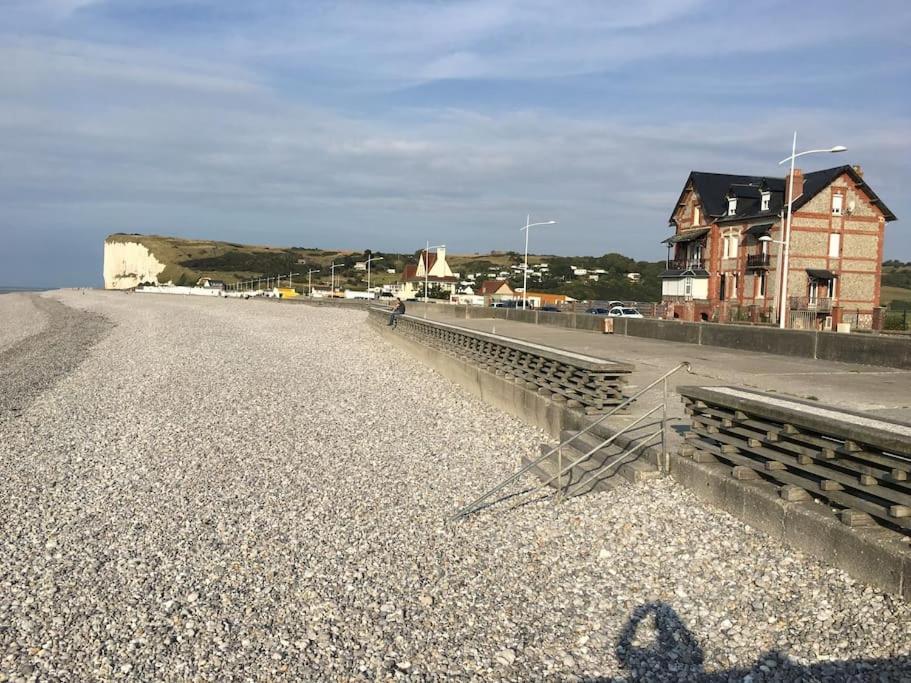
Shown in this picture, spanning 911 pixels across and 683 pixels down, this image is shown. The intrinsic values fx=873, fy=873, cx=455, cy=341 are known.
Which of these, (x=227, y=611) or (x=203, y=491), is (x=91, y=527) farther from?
(x=227, y=611)

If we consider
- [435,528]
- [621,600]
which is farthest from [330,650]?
[435,528]

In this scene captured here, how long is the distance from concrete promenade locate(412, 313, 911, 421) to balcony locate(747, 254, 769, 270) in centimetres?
3238

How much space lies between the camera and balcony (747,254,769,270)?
56.3 meters

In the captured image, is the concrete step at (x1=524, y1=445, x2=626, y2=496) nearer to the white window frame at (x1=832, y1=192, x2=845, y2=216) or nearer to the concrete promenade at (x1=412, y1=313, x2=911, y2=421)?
the concrete promenade at (x1=412, y1=313, x2=911, y2=421)

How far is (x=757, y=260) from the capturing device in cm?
5731

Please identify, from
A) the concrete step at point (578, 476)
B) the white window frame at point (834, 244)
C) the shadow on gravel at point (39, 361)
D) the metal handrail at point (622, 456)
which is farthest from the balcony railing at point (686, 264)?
the metal handrail at point (622, 456)

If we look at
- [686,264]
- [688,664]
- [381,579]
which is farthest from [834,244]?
[688,664]

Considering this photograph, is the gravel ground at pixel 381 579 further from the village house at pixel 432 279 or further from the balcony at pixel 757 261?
the village house at pixel 432 279

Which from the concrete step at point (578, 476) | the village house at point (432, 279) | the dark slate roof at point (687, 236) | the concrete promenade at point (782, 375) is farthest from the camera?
the village house at point (432, 279)

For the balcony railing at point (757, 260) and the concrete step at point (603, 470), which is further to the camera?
the balcony railing at point (757, 260)

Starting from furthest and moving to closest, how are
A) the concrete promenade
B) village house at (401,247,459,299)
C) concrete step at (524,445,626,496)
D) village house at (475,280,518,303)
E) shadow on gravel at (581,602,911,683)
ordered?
village house at (401,247,459,299) → village house at (475,280,518,303) → the concrete promenade → concrete step at (524,445,626,496) → shadow on gravel at (581,602,911,683)

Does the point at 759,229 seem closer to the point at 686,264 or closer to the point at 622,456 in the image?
the point at 686,264

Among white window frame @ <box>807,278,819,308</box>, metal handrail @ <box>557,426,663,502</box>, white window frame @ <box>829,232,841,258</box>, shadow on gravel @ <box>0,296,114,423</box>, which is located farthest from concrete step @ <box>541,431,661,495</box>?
white window frame @ <box>829,232,841,258</box>

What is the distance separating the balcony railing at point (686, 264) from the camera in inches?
2492
